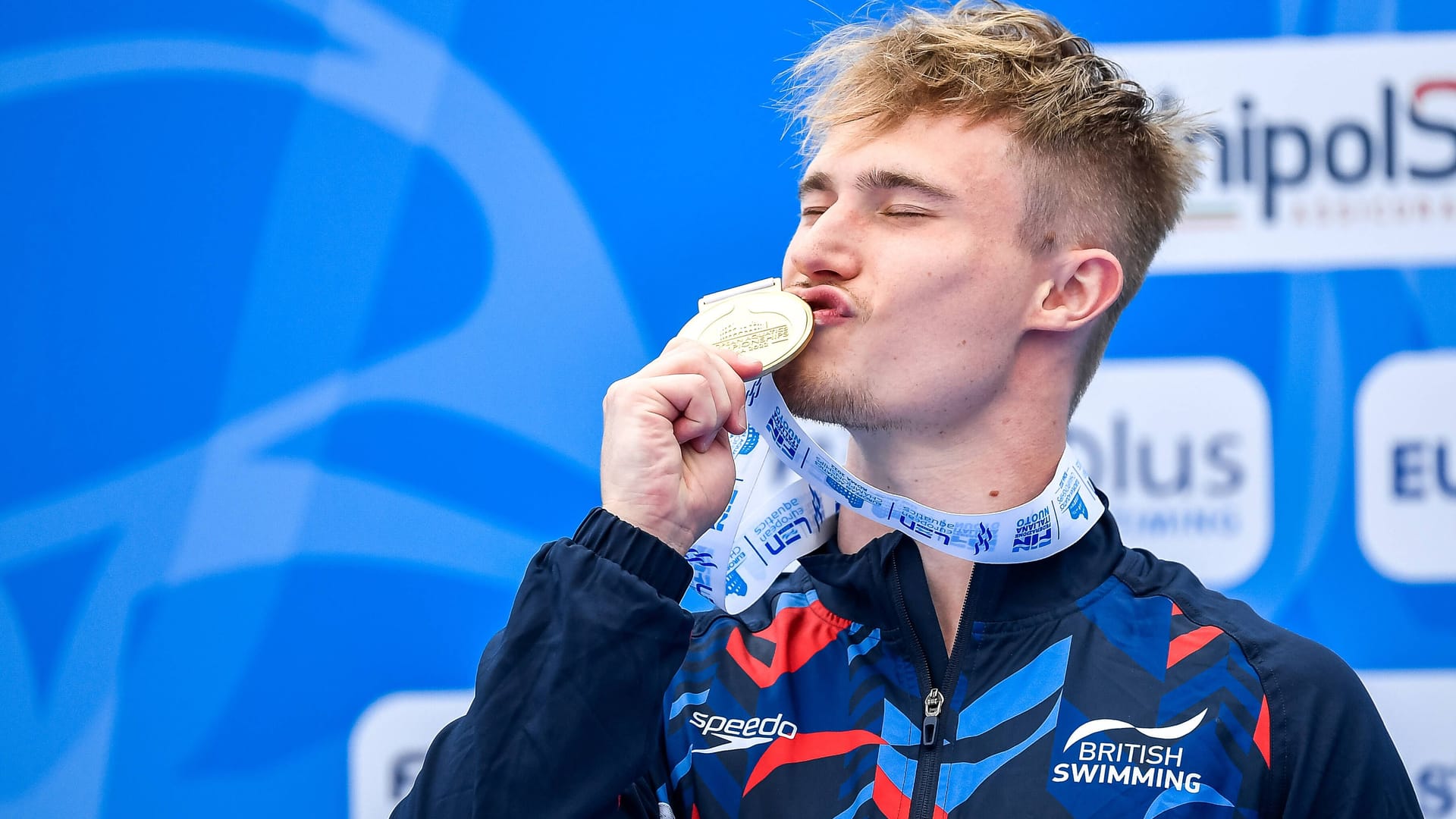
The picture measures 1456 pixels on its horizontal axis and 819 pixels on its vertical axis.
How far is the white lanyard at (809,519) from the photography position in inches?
62.3

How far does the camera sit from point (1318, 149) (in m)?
2.43

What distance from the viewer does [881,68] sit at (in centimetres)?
181

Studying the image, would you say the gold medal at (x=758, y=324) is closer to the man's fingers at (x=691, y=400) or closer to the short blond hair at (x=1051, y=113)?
the man's fingers at (x=691, y=400)

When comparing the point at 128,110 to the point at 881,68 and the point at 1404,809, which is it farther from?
the point at 1404,809

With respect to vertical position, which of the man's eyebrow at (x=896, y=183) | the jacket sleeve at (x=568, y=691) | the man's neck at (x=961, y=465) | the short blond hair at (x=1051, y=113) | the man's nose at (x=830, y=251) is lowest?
the jacket sleeve at (x=568, y=691)

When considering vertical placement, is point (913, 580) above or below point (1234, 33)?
below

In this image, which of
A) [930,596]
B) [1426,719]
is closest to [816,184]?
[930,596]

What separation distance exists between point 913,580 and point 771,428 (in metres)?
0.28

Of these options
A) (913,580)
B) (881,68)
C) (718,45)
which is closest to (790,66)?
(718,45)

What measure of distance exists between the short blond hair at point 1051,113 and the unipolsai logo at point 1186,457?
1.77ft

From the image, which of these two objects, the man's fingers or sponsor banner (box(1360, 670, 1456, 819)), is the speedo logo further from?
sponsor banner (box(1360, 670, 1456, 819))

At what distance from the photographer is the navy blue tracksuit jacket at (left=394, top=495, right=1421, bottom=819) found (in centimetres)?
137

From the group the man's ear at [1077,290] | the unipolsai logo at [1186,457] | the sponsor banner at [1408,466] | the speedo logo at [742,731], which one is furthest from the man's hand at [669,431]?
the sponsor banner at [1408,466]

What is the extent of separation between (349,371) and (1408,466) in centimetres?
211
